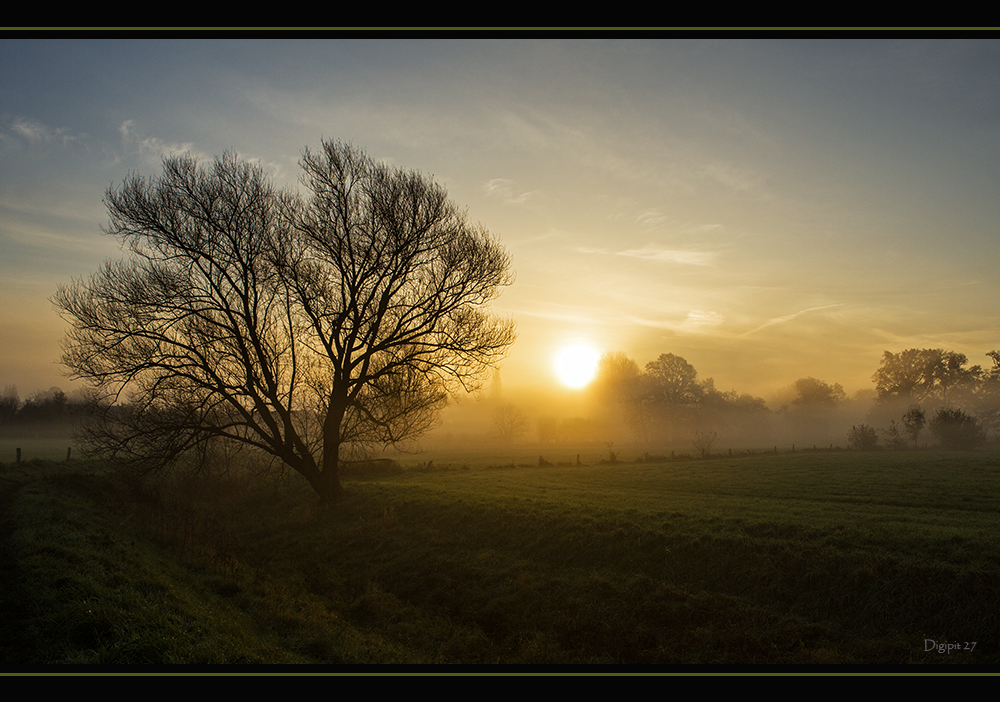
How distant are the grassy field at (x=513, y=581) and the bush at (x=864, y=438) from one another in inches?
1773

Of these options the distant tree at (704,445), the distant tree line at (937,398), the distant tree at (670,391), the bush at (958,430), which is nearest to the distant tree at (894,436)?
the distant tree line at (937,398)

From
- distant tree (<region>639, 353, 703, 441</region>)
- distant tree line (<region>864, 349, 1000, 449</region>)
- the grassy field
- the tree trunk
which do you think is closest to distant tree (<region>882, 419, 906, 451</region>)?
distant tree line (<region>864, 349, 1000, 449</region>)

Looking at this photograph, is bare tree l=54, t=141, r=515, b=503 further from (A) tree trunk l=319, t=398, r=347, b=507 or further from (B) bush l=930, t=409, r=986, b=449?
(B) bush l=930, t=409, r=986, b=449

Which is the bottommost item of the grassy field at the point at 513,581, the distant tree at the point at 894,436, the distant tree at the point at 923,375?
the distant tree at the point at 894,436

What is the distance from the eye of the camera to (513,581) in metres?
12.4

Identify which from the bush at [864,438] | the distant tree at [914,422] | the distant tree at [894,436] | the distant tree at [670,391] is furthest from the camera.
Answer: the distant tree at [670,391]

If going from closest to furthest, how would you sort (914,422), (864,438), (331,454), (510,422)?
(331,454), (864,438), (914,422), (510,422)

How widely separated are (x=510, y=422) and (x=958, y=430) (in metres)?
64.6

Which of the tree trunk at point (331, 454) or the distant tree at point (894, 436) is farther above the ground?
the tree trunk at point (331, 454)

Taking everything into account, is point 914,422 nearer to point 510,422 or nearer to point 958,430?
point 958,430

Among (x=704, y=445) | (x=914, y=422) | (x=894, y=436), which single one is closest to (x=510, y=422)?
(x=704, y=445)

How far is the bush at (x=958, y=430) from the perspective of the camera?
57188 mm

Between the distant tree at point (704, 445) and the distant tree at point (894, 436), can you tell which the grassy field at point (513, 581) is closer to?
the distant tree at point (704, 445)

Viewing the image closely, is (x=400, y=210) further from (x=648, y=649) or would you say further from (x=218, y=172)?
(x=648, y=649)
